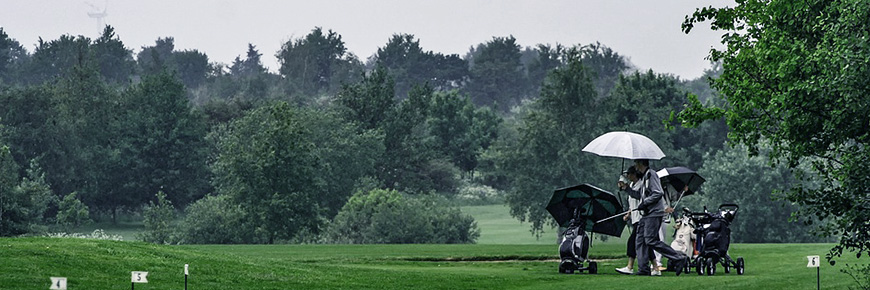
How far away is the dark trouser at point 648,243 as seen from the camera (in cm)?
2578

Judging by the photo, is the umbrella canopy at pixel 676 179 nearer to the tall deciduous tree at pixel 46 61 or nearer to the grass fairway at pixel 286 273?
the grass fairway at pixel 286 273

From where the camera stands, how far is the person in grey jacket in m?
25.4

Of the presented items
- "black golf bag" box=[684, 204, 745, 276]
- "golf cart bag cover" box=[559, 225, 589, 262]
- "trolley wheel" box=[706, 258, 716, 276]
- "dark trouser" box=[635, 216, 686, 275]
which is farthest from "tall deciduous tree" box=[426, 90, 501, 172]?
"dark trouser" box=[635, 216, 686, 275]

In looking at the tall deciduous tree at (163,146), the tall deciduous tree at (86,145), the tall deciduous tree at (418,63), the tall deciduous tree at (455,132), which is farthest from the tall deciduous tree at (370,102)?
the tall deciduous tree at (418,63)

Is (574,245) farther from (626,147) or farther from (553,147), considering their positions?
(553,147)

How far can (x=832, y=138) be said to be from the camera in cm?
2266

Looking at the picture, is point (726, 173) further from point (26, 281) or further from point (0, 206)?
point (26, 281)

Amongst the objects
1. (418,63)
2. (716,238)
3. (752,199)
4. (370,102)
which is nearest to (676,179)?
(716,238)

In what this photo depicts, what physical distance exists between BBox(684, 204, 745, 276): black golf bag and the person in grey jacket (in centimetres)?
53

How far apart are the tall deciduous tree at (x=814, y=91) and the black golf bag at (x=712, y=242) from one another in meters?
2.05

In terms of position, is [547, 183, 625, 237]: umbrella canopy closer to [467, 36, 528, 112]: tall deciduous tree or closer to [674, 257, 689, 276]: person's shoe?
[674, 257, 689, 276]: person's shoe

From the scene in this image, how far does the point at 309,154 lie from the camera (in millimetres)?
71812

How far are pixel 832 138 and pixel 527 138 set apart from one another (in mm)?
67721

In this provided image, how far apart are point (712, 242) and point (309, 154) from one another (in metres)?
46.4
